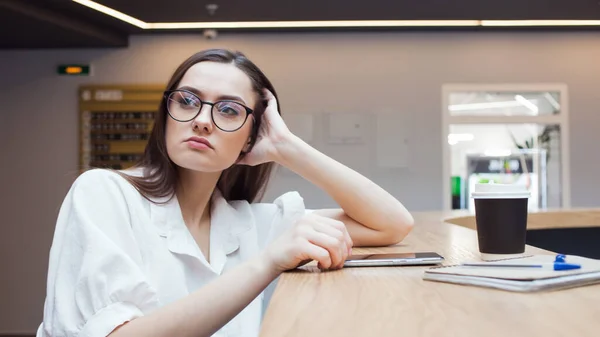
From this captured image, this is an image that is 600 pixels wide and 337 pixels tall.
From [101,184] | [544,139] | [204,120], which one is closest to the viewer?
[101,184]

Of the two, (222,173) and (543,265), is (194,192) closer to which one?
(222,173)

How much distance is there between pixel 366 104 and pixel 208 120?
490 centimetres

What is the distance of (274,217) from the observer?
1.63m

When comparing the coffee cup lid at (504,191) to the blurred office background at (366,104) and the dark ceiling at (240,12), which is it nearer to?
the dark ceiling at (240,12)

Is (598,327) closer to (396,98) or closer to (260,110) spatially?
(260,110)

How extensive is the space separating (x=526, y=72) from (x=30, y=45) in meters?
5.02

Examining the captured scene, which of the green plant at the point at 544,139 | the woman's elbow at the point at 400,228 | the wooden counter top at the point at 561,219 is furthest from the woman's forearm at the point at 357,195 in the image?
the green plant at the point at 544,139

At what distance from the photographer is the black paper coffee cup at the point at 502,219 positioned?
1.12 m

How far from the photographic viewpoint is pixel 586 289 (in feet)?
2.70

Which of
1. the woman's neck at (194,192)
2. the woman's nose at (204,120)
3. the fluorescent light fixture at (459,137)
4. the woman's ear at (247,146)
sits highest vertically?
the fluorescent light fixture at (459,137)

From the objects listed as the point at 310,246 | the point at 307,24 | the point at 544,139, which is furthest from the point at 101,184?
the point at 544,139

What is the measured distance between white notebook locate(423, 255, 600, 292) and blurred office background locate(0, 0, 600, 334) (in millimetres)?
5105

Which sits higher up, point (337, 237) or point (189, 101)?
point (189, 101)

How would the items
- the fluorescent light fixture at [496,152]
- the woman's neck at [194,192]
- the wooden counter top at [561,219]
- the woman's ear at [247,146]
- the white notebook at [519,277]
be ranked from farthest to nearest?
the fluorescent light fixture at [496,152]
the wooden counter top at [561,219]
the woman's ear at [247,146]
the woman's neck at [194,192]
the white notebook at [519,277]
